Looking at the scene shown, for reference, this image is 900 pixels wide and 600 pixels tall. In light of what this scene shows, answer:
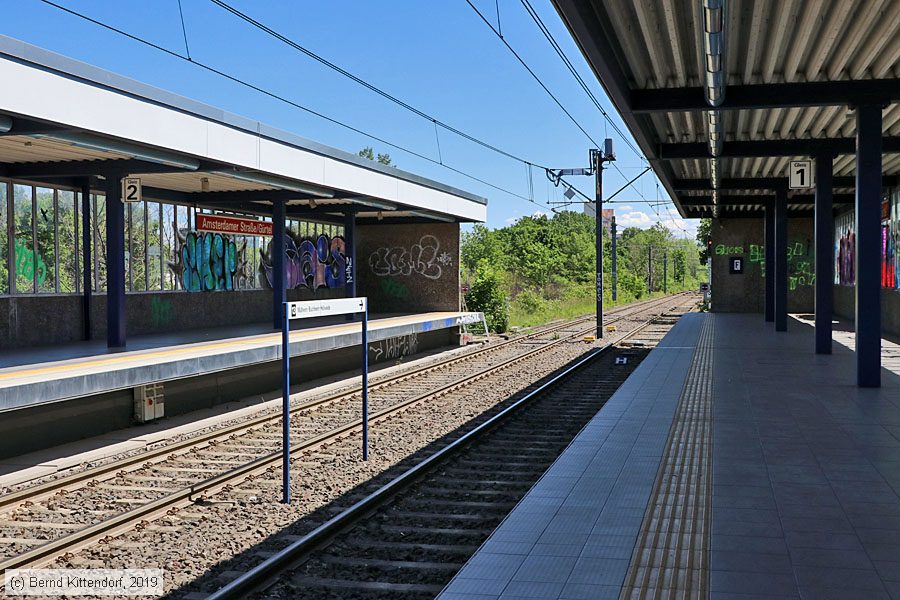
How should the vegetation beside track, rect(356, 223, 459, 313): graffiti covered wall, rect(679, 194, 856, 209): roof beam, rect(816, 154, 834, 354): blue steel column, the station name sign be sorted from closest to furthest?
rect(816, 154, 834, 354): blue steel column, the station name sign, rect(356, 223, 459, 313): graffiti covered wall, rect(679, 194, 856, 209): roof beam, the vegetation beside track

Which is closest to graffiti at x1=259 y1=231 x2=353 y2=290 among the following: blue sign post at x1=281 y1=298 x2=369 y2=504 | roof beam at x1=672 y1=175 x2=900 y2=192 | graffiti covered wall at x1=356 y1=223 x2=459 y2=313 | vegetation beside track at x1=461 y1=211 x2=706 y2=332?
graffiti covered wall at x1=356 y1=223 x2=459 y2=313

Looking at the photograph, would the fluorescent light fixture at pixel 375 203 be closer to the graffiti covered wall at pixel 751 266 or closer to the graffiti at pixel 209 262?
the graffiti at pixel 209 262

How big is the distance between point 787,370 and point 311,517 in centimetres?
1200

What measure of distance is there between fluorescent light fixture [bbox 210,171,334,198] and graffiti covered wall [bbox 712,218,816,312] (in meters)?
23.8

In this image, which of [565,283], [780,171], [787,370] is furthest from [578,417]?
[565,283]

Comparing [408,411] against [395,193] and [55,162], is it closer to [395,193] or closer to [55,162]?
[55,162]

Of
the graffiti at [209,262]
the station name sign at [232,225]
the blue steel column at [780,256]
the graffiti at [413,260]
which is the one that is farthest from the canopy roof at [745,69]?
the graffiti at [209,262]

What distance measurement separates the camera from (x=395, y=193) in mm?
22547

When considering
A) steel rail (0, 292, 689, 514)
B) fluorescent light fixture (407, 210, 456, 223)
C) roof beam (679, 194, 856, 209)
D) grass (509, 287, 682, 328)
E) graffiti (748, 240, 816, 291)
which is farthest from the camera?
grass (509, 287, 682, 328)

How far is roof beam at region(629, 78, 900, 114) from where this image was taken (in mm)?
13328

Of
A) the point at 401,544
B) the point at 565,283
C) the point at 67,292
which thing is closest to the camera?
the point at 401,544

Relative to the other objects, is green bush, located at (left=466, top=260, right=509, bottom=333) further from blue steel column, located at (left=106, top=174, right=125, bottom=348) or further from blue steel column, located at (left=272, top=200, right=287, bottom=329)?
blue steel column, located at (left=106, top=174, right=125, bottom=348)

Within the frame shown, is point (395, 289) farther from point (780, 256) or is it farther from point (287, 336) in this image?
point (287, 336)

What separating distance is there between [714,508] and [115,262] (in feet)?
37.3
